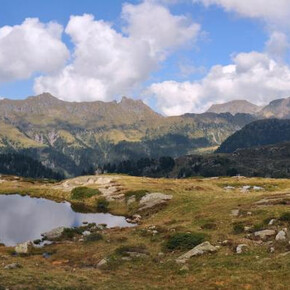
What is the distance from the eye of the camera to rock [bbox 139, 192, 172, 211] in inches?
3097

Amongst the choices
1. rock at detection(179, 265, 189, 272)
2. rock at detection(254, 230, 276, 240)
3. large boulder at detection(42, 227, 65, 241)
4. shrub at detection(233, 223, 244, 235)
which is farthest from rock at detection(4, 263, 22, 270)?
rock at detection(254, 230, 276, 240)

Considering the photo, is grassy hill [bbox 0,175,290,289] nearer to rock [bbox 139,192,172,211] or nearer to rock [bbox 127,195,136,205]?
rock [bbox 139,192,172,211]

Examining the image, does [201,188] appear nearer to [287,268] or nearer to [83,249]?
[83,249]

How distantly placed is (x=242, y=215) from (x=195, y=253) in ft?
56.5

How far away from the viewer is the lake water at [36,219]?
2482 inches

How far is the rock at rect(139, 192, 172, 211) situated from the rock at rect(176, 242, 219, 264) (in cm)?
3553

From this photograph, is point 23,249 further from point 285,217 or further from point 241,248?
point 285,217

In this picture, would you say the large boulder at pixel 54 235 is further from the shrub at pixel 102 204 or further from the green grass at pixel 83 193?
the green grass at pixel 83 193

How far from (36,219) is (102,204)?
62.0ft

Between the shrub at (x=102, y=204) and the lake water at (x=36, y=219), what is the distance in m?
5.85

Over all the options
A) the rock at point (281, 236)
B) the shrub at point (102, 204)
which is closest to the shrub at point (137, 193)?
the shrub at point (102, 204)

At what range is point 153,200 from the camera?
267ft

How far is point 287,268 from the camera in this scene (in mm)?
31688

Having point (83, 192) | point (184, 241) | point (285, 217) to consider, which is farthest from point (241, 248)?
point (83, 192)
